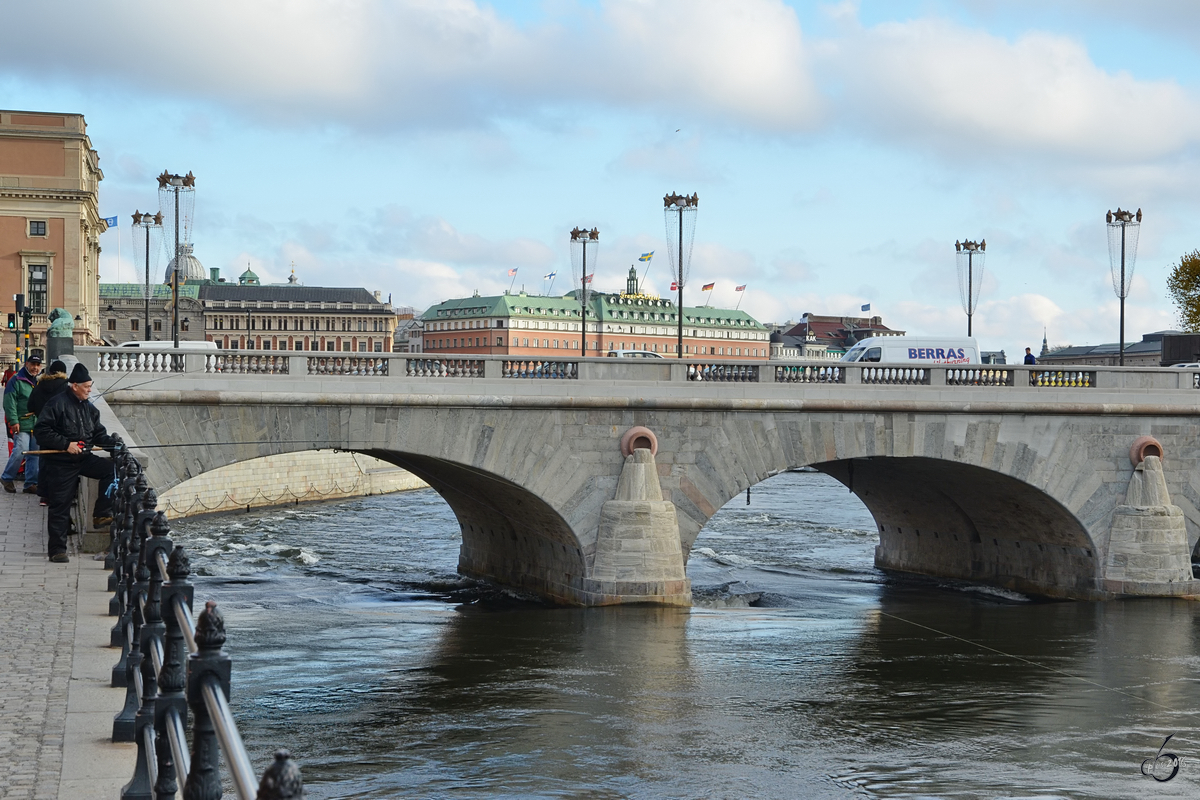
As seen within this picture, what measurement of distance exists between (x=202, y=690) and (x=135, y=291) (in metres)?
145

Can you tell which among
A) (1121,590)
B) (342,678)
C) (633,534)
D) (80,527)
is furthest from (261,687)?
(1121,590)

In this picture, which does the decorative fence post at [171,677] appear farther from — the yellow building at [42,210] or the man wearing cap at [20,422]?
the yellow building at [42,210]

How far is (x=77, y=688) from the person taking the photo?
7930 millimetres

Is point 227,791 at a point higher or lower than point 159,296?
lower

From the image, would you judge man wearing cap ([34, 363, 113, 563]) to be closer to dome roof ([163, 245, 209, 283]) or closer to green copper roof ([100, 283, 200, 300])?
green copper roof ([100, 283, 200, 300])

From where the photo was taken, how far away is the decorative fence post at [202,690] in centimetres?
430

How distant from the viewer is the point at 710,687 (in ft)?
65.9

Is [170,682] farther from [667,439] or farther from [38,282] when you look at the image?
[38,282]

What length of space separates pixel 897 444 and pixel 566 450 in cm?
706

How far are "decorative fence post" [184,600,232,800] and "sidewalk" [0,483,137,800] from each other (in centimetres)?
194

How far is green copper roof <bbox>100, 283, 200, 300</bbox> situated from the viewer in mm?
134000

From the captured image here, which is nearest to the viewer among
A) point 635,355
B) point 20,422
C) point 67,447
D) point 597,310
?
point 67,447

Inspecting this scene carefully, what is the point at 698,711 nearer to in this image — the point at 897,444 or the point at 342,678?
the point at 342,678

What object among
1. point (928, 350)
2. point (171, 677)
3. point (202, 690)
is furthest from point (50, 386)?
point (928, 350)
